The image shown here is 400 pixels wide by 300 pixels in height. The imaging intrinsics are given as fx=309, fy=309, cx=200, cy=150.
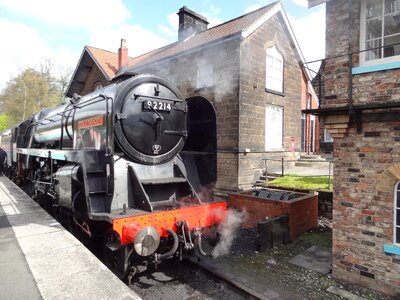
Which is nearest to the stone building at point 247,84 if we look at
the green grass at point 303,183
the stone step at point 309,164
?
the stone step at point 309,164

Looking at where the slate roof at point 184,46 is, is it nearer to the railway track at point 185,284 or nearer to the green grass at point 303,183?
the green grass at point 303,183

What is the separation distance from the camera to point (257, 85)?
1031cm

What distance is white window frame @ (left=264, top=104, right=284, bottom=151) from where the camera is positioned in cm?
1099

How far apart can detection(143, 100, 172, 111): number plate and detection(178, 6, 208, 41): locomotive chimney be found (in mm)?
10297

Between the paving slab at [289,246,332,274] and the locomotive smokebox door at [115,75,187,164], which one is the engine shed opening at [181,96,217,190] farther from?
the paving slab at [289,246,332,274]

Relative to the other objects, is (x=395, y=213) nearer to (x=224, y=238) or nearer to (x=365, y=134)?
(x=365, y=134)

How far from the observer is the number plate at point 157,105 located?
455 centimetres

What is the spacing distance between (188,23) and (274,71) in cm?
532

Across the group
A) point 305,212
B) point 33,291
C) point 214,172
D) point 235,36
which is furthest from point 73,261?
point 235,36

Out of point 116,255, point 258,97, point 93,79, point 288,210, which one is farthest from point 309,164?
point 93,79

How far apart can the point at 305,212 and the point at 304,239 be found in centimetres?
64

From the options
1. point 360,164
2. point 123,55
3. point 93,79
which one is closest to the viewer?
point 360,164

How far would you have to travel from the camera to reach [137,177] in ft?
14.1

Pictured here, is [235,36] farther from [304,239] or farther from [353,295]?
[353,295]
